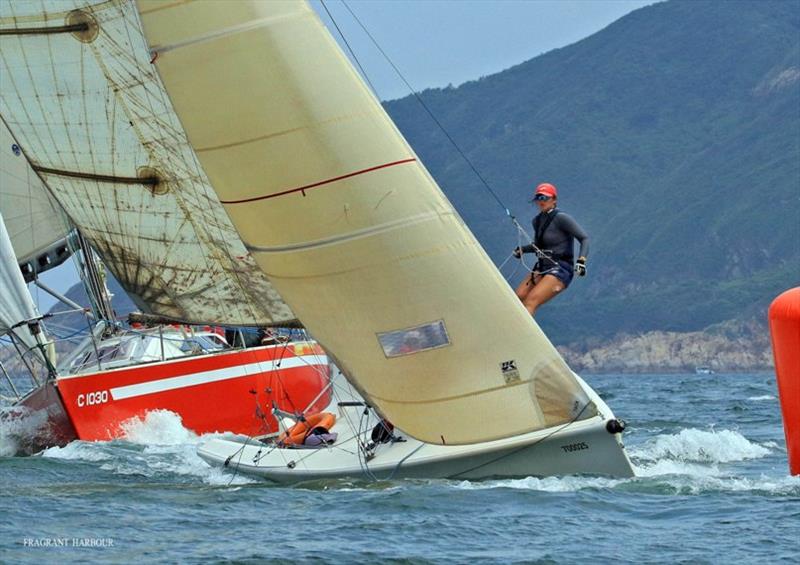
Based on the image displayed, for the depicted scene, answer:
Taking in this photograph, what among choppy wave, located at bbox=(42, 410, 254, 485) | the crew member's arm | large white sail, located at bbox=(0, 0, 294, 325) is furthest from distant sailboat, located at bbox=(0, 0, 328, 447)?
the crew member's arm

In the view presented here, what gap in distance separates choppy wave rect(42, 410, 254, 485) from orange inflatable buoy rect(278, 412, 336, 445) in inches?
20.6

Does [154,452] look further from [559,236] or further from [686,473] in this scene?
[686,473]

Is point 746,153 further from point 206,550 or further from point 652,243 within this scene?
point 206,550

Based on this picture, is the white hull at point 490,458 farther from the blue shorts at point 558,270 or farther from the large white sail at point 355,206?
the blue shorts at point 558,270

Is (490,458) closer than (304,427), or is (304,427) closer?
(490,458)

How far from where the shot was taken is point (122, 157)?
17.8 metres

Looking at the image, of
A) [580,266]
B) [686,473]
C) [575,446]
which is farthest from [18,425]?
[575,446]

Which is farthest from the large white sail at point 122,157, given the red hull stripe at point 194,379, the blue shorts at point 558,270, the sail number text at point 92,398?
the blue shorts at point 558,270

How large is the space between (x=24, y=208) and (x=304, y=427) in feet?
32.1

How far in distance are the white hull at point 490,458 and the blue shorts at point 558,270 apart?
49.6 inches

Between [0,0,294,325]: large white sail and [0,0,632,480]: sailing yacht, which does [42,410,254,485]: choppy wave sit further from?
[0,0,632,480]: sailing yacht

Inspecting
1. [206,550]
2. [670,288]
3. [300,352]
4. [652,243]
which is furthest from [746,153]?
[206,550]

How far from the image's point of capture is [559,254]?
14398mm

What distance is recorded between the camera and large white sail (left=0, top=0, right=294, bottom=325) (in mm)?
17281
